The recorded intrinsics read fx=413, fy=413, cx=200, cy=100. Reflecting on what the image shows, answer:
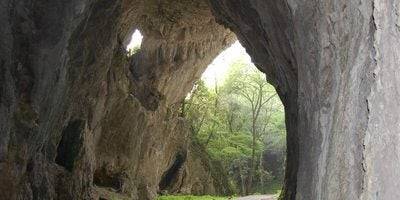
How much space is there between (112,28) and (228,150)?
15042mm

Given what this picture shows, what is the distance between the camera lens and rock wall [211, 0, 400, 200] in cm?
267

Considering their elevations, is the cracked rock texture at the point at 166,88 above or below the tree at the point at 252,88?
below

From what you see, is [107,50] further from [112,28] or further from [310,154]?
[310,154]

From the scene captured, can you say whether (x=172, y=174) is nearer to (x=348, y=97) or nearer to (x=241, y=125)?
(x=241, y=125)

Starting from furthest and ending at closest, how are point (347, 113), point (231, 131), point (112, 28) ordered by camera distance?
point (231, 131) → point (112, 28) → point (347, 113)

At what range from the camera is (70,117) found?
12352 millimetres

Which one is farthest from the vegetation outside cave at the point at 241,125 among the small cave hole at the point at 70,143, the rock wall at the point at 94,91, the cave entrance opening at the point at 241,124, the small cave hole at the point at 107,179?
the small cave hole at the point at 70,143

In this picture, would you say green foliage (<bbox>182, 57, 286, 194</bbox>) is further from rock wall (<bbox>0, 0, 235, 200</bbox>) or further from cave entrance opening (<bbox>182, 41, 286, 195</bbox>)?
rock wall (<bbox>0, 0, 235, 200</bbox>)

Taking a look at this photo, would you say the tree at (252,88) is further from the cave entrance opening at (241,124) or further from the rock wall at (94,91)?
the rock wall at (94,91)

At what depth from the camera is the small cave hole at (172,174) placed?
23.0 m

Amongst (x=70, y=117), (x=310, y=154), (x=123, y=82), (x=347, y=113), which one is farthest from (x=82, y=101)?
(x=347, y=113)

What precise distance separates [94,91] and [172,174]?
1100cm

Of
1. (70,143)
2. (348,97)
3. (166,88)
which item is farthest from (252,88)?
(348,97)

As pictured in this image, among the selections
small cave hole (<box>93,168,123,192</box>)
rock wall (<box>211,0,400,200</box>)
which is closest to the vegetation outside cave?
small cave hole (<box>93,168,123,192</box>)
